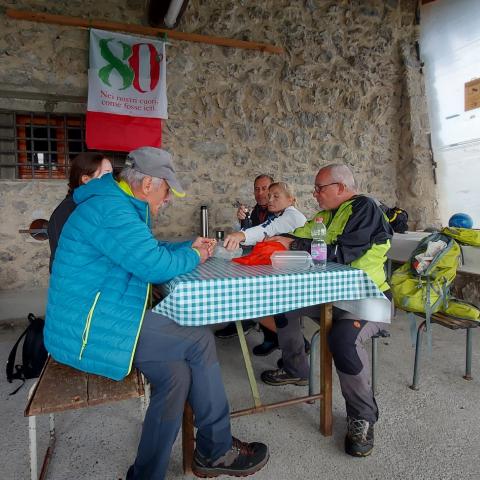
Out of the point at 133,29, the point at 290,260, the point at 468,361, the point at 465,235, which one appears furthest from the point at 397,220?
the point at 133,29

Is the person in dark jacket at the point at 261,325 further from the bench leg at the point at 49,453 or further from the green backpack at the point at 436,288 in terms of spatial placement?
the bench leg at the point at 49,453

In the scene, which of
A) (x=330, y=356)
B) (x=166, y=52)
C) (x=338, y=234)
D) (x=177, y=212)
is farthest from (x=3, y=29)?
(x=330, y=356)

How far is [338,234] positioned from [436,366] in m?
1.41

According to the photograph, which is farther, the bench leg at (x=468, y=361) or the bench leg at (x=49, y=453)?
the bench leg at (x=468, y=361)

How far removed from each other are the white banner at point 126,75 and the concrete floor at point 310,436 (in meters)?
2.65

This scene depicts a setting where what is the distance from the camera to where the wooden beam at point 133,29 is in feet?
12.1

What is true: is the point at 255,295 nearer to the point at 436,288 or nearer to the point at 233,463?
the point at 233,463

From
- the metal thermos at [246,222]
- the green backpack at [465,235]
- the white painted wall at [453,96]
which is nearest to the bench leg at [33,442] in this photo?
the green backpack at [465,235]

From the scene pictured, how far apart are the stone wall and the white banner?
16 centimetres

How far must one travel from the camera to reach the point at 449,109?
4625 mm

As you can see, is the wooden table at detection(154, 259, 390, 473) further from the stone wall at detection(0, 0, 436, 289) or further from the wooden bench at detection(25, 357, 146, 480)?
the stone wall at detection(0, 0, 436, 289)

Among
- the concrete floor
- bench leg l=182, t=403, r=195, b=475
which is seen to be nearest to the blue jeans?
bench leg l=182, t=403, r=195, b=475

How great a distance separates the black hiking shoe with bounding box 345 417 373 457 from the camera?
1.72 m

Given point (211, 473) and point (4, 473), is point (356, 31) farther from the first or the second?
point (4, 473)
